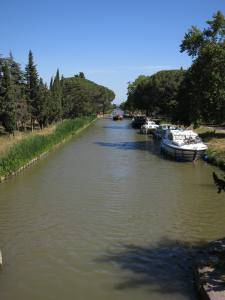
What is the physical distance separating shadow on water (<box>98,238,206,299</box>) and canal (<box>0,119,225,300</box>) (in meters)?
0.03

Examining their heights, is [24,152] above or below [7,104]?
below

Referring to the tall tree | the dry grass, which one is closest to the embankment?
the dry grass

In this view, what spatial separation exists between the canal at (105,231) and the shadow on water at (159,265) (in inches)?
1.0

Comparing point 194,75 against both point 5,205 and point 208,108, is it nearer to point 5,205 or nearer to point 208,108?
point 208,108

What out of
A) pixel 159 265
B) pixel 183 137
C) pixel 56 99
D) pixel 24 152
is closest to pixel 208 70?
pixel 183 137

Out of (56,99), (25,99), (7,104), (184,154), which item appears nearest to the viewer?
(184,154)

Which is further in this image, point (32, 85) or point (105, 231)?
point (32, 85)

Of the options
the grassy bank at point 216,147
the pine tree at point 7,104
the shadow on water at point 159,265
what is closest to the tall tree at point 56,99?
the pine tree at point 7,104

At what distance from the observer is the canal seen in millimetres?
12117

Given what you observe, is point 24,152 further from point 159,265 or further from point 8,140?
point 159,265

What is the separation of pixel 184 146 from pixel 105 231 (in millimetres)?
19841

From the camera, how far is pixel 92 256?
46.9ft

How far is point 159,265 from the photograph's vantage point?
43.8ft

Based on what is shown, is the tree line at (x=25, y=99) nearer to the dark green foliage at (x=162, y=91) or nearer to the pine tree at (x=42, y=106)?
the pine tree at (x=42, y=106)
